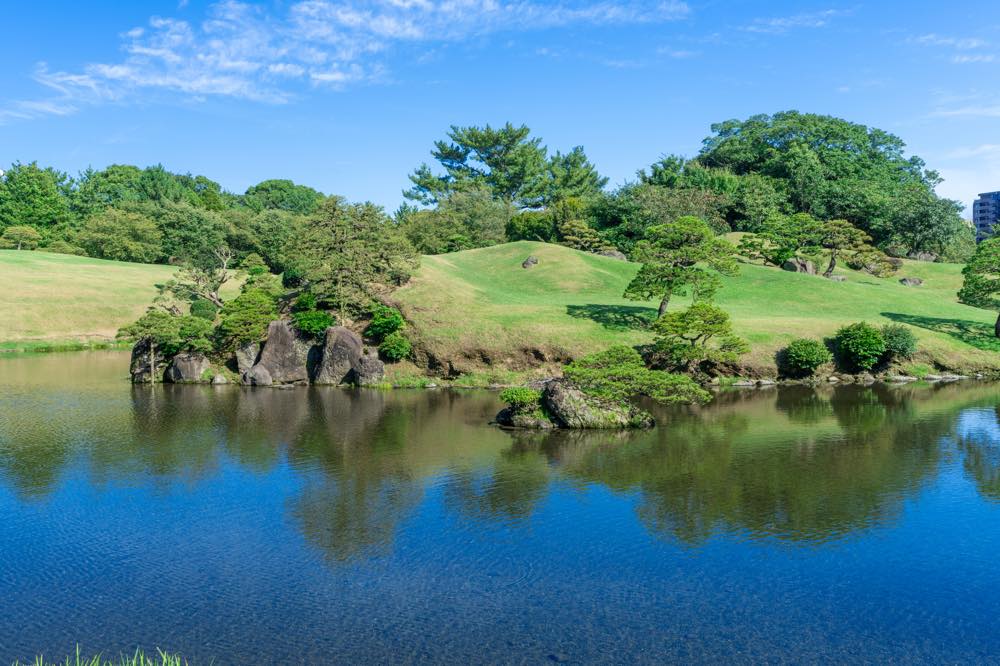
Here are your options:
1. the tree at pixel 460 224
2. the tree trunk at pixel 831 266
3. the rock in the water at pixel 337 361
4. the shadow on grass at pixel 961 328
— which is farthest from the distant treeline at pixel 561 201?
the rock in the water at pixel 337 361

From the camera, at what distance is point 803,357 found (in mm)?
46125

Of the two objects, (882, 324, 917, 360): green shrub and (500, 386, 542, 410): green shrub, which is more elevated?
(882, 324, 917, 360): green shrub

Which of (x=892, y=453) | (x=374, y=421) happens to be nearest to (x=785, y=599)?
(x=892, y=453)

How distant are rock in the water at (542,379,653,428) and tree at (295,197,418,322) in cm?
2217

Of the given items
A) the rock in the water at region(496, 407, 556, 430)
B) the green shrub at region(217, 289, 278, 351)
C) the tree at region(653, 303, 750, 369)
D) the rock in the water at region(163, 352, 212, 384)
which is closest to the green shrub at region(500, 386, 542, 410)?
the rock in the water at region(496, 407, 556, 430)

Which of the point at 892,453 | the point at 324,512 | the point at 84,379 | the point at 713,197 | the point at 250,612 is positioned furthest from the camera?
the point at 713,197

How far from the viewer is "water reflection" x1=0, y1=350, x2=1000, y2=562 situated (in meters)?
20.9

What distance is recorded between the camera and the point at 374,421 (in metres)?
34.8

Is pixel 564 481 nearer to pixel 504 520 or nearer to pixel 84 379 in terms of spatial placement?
pixel 504 520

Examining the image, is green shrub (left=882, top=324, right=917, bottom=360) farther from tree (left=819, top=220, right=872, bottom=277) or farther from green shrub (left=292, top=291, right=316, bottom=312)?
green shrub (left=292, top=291, right=316, bottom=312)

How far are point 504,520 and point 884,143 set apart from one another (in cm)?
12024

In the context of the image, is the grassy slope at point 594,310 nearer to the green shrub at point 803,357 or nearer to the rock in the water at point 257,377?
the green shrub at point 803,357

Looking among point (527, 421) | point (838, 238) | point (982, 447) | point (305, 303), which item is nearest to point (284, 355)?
point (305, 303)

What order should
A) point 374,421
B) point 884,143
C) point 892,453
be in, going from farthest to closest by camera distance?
point 884,143 < point 374,421 < point 892,453
